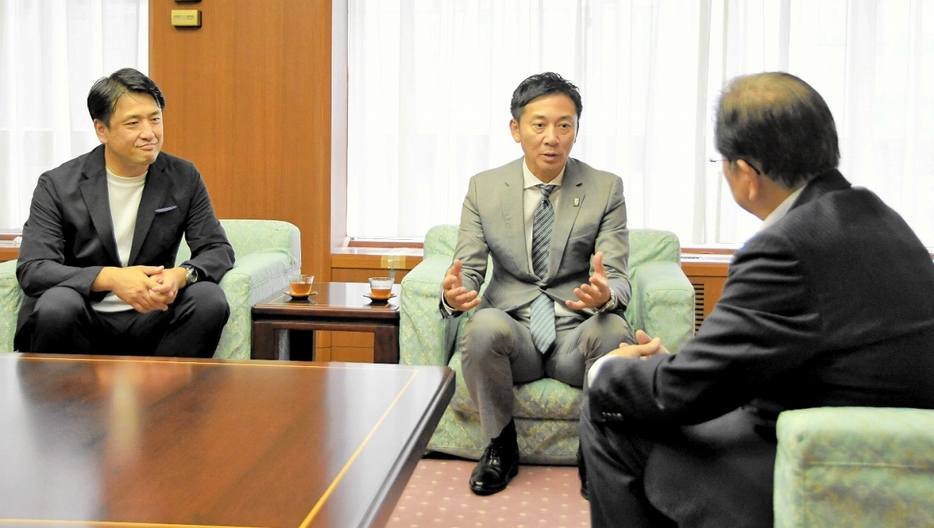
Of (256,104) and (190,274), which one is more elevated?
(256,104)

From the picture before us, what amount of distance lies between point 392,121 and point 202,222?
52.8 inches

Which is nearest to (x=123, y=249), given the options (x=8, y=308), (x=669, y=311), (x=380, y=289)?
(x=8, y=308)

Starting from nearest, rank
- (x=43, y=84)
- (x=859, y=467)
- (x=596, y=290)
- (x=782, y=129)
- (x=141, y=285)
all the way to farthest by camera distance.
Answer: (x=859, y=467), (x=782, y=129), (x=596, y=290), (x=141, y=285), (x=43, y=84)

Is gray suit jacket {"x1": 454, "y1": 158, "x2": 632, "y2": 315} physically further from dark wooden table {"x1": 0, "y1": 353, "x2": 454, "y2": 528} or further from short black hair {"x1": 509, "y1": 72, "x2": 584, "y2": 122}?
dark wooden table {"x1": 0, "y1": 353, "x2": 454, "y2": 528}

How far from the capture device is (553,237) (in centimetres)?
304

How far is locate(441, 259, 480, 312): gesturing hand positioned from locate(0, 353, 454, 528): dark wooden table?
55 cm

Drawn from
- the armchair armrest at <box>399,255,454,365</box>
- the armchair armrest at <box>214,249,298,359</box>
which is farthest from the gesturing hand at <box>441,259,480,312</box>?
the armchair armrest at <box>214,249,298,359</box>

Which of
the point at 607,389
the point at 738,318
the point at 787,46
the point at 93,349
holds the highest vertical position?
the point at 787,46

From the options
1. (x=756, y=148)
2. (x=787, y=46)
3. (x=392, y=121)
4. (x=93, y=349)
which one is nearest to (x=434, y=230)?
(x=392, y=121)

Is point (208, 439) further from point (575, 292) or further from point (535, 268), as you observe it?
point (535, 268)

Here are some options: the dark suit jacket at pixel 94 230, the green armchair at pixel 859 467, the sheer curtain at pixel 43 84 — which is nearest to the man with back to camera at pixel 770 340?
the green armchair at pixel 859 467

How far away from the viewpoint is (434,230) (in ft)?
12.0

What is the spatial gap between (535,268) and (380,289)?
1.74 feet

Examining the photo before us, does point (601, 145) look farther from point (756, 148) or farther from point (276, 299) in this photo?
point (756, 148)
